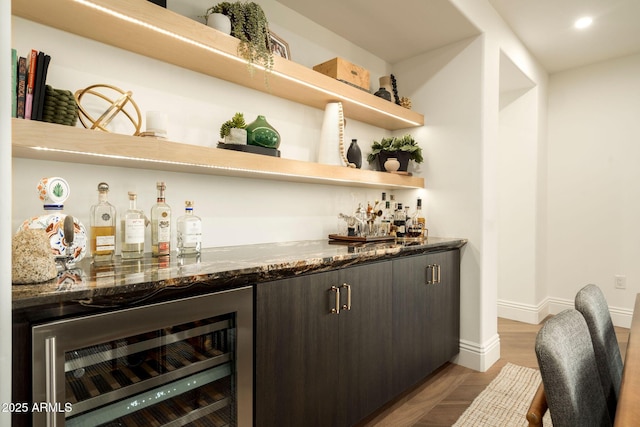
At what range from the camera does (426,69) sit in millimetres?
2979

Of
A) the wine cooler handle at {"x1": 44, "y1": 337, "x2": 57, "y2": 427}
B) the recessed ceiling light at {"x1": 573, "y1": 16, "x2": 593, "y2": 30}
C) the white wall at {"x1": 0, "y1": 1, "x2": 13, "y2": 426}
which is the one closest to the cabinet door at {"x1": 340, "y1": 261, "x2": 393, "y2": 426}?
the wine cooler handle at {"x1": 44, "y1": 337, "x2": 57, "y2": 427}

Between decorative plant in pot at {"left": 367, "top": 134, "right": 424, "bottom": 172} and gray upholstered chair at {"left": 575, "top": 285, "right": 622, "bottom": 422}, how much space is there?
5.45 ft

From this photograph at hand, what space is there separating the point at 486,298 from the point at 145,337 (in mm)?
2453

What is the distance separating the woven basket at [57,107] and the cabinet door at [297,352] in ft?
3.05

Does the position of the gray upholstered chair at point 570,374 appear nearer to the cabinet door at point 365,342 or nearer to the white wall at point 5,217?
the cabinet door at point 365,342

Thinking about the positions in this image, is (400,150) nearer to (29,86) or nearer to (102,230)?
(102,230)

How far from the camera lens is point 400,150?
2.78 m

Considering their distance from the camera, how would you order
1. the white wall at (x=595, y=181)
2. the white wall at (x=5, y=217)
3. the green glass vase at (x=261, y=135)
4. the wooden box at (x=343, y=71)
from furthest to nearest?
the white wall at (x=595, y=181) → the wooden box at (x=343, y=71) → the green glass vase at (x=261, y=135) → the white wall at (x=5, y=217)

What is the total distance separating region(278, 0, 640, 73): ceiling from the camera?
7.80 ft

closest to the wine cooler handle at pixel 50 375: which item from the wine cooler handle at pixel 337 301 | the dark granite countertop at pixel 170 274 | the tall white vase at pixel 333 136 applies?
the dark granite countertop at pixel 170 274

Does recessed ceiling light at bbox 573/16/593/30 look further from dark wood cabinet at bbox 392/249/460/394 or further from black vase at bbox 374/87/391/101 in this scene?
dark wood cabinet at bbox 392/249/460/394

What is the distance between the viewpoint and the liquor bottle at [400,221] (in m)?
2.71

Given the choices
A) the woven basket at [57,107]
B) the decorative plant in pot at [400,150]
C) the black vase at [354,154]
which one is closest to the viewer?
the woven basket at [57,107]

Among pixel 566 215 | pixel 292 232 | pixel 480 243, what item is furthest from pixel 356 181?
pixel 566 215
